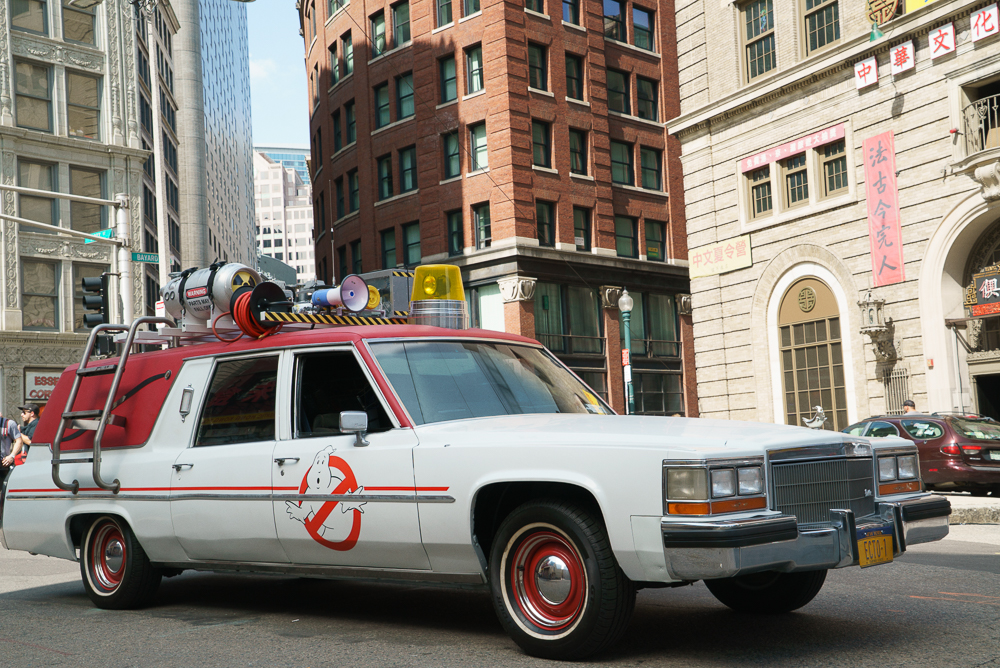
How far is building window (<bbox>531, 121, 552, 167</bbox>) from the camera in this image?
36812mm

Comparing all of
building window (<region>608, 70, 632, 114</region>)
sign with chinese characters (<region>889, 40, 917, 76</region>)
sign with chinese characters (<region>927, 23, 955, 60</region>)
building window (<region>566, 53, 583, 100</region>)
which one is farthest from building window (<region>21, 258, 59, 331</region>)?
sign with chinese characters (<region>927, 23, 955, 60</region>)

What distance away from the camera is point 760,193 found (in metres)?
25.4

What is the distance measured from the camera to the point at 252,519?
6.15 meters

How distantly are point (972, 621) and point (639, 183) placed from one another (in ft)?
119

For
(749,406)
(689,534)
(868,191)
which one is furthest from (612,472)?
(749,406)

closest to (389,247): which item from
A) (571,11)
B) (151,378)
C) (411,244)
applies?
(411,244)

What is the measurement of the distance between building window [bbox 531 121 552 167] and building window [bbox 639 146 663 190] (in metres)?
5.43

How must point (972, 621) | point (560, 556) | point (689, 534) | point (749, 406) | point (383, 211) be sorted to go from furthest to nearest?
point (383, 211) → point (749, 406) → point (972, 621) → point (560, 556) → point (689, 534)

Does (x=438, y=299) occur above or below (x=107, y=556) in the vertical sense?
above

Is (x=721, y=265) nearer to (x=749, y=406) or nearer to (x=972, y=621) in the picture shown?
(x=749, y=406)

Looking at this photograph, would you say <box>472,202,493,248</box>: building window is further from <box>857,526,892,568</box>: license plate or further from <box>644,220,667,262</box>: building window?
<box>857,526,892,568</box>: license plate

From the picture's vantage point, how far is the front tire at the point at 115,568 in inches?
277

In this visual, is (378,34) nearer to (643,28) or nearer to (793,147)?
(643,28)

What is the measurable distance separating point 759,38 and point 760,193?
3.90m
